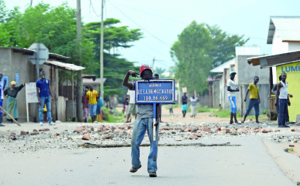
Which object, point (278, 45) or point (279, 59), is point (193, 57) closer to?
point (278, 45)

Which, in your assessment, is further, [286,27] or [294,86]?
[286,27]

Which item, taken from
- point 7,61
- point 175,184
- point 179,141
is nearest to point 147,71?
point 175,184

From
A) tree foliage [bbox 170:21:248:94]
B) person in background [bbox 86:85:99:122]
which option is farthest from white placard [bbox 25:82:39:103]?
tree foliage [bbox 170:21:248:94]

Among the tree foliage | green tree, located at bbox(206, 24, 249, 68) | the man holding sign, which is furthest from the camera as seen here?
green tree, located at bbox(206, 24, 249, 68)

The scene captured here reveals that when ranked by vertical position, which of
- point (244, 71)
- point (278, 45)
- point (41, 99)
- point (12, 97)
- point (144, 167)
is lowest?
point (144, 167)

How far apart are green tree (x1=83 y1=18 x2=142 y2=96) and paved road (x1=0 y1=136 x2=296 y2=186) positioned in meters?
47.5

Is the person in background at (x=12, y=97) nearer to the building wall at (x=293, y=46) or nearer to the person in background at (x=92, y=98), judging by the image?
the person in background at (x=92, y=98)

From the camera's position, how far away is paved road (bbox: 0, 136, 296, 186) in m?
7.02

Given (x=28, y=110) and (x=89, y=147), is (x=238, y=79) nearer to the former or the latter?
(x=28, y=110)

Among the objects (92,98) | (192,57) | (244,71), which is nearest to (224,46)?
(192,57)

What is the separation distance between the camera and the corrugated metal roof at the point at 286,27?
33.0 meters

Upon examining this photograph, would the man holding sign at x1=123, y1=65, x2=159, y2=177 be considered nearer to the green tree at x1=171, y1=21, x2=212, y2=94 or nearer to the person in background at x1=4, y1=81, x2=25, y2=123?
the person in background at x1=4, y1=81, x2=25, y2=123

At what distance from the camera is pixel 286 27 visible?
35.2 meters

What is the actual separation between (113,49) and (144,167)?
181 ft
